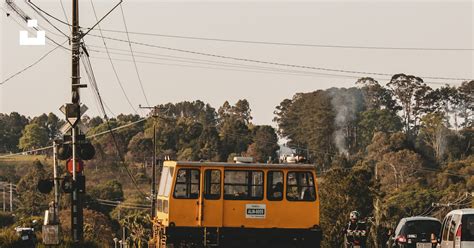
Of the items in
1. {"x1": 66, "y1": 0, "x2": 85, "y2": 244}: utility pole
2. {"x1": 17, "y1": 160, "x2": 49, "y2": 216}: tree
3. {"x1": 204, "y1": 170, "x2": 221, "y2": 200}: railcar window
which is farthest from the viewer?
{"x1": 17, "y1": 160, "x2": 49, "y2": 216}: tree

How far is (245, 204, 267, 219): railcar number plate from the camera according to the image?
2980 cm

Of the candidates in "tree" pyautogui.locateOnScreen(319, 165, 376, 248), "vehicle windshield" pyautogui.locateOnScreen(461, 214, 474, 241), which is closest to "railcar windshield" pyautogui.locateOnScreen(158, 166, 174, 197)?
"vehicle windshield" pyautogui.locateOnScreen(461, 214, 474, 241)

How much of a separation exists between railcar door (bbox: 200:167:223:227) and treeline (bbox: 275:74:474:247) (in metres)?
71.8

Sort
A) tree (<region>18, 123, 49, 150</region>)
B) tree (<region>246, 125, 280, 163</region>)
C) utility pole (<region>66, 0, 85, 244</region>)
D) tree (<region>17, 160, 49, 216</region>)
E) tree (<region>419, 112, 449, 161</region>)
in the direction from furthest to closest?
tree (<region>18, 123, 49, 150</region>), tree (<region>419, 112, 449, 161</region>), tree (<region>246, 125, 280, 163</region>), tree (<region>17, 160, 49, 216</region>), utility pole (<region>66, 0, 85, 244</region>)

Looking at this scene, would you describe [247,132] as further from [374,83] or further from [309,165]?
[309,165]

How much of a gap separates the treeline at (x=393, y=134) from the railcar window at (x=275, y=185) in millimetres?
71296

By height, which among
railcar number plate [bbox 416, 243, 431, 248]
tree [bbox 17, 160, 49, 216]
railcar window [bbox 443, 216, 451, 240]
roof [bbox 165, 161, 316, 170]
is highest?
roof [bbox 165, 161, 316, 170]

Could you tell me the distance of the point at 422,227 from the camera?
3384 cm

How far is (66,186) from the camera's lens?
116 ft

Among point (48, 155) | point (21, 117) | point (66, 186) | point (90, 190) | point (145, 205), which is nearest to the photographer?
point (66, 186)

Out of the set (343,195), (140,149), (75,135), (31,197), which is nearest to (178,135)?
(140,149)

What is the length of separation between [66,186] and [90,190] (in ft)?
299

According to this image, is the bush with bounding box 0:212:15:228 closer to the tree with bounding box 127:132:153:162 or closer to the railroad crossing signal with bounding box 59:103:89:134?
the railroad crossing signal with bounding box 59:103:89:134

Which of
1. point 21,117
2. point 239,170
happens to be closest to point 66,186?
point 239,170
